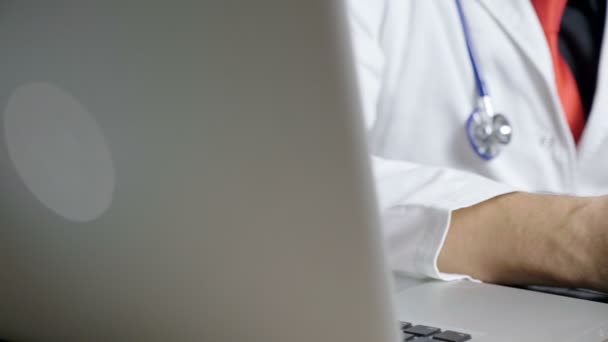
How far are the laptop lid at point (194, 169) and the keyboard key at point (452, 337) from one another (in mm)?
167

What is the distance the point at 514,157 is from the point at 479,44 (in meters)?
0.17

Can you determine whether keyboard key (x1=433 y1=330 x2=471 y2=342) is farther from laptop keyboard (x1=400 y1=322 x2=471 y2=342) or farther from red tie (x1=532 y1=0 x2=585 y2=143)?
red tie (x1=532 y1=0 x2=585 y2=143)

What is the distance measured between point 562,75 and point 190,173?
2.60ft

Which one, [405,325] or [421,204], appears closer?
[405,325]

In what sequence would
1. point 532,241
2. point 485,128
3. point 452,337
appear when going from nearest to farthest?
point 452,337 → point 532,241 → point 485,128

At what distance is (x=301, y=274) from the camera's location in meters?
0.40

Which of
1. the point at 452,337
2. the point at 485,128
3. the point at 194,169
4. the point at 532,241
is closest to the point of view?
the point at 194,169

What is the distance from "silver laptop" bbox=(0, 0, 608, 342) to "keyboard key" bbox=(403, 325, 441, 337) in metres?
0.17

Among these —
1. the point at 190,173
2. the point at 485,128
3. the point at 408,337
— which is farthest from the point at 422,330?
the point at 485,128

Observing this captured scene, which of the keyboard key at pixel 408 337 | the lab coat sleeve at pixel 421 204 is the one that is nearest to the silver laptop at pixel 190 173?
the keyboard key at pixel 408 337

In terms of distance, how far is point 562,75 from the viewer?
1081 millimetres

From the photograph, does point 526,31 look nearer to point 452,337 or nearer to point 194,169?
point 452,337

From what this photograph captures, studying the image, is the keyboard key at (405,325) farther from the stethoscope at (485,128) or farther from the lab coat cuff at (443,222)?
the stethoscope at (485,128)

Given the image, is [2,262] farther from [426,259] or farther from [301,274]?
[426,259]
